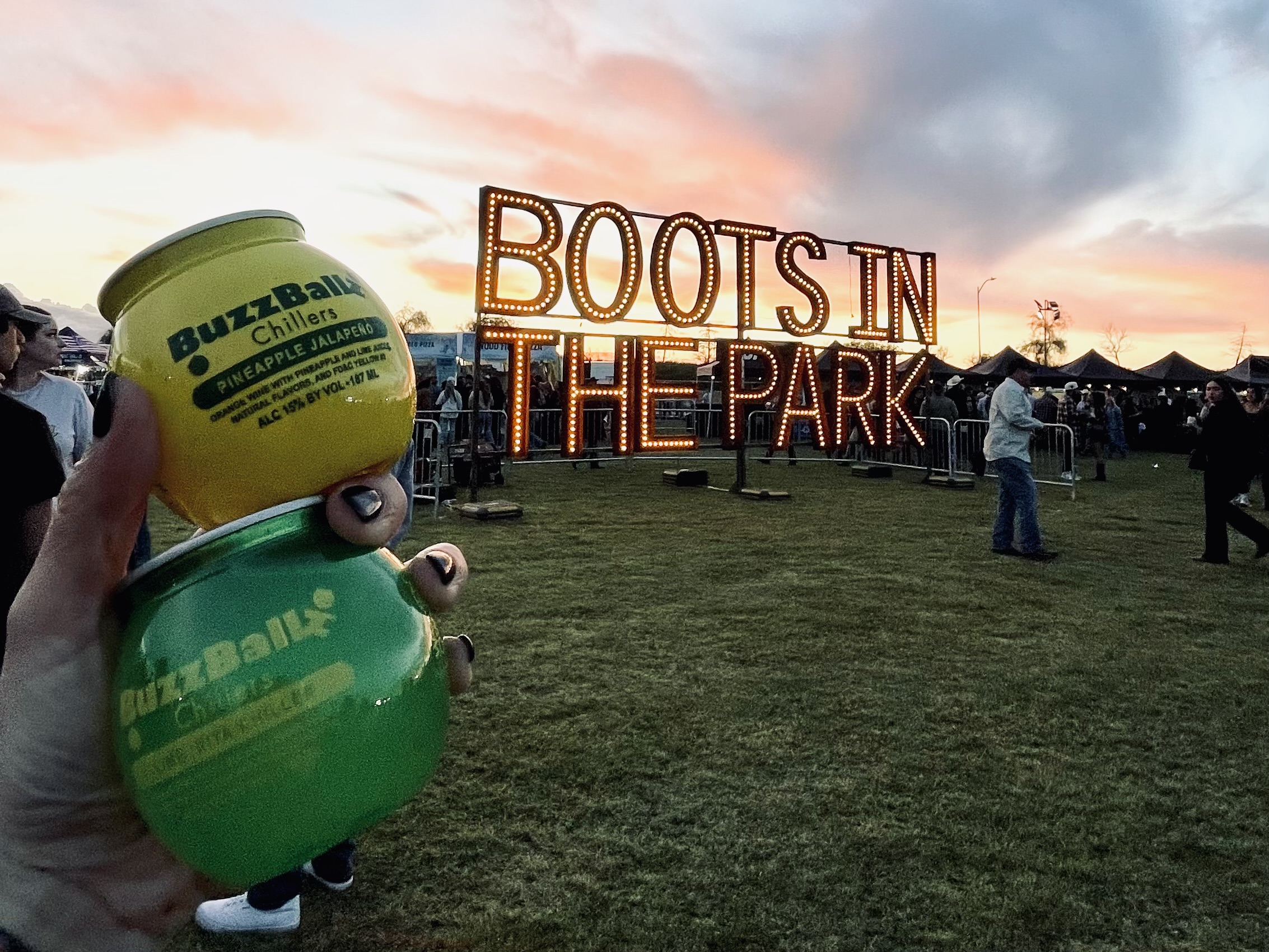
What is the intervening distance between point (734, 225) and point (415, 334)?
67.7ft

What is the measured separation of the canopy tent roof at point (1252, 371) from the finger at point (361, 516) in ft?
116

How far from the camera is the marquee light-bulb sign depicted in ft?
36.7

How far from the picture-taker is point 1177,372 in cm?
3412

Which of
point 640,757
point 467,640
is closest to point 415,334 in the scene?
point 640,757

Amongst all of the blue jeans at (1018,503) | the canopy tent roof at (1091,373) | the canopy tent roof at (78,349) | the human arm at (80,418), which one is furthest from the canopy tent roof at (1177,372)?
the canopy tent roof at (78,349)

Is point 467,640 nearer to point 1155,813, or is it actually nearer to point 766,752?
point 766,752

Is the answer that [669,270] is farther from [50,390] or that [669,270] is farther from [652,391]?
[50,390]

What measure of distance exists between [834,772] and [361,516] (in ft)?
11.0

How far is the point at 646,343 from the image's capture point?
1245cm

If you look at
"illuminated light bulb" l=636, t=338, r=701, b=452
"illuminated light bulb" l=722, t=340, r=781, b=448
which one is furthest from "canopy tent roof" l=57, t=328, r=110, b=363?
"illuminated light bulb" l=722, t=340, r=781, b=448

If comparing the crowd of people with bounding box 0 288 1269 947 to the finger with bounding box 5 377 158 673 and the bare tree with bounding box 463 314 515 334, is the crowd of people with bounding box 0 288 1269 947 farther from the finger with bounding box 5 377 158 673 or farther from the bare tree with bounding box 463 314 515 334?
the bare tree with bounding box 463 314 515 334

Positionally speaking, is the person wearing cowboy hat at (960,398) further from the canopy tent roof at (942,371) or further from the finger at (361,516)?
the finger at (361,516)

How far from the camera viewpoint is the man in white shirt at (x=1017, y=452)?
8742 millimetres

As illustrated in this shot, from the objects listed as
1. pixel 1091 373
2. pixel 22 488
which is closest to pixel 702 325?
pixel 22 488
